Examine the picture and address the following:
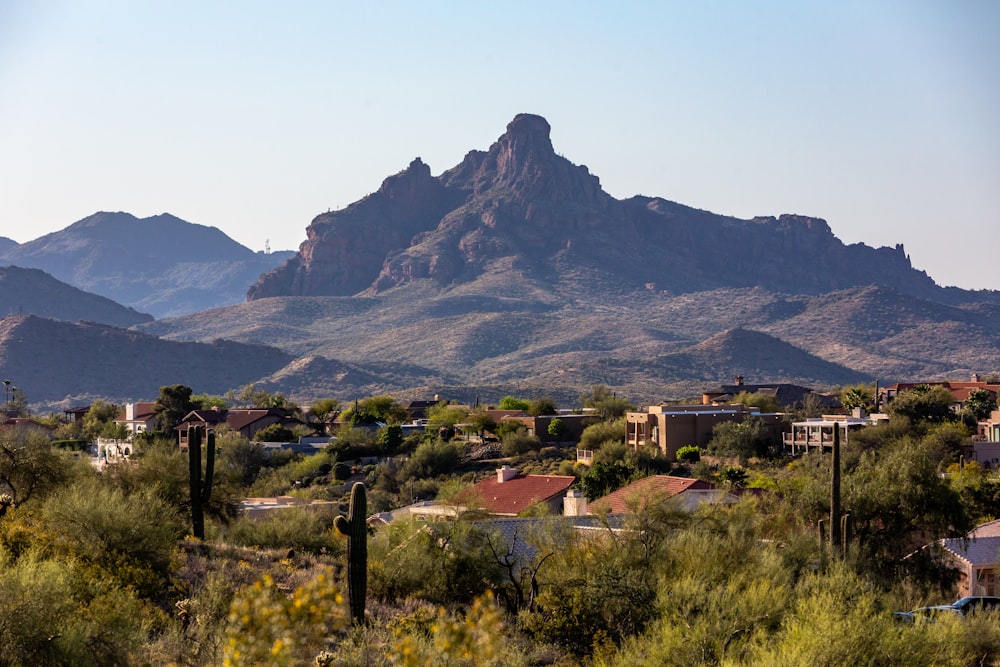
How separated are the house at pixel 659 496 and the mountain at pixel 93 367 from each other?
14528 centimetres

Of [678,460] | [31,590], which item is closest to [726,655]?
[31,590]

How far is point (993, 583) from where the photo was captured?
35469 mm

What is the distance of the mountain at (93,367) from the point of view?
602 ft

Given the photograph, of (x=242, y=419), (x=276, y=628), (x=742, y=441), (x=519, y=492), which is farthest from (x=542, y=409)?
(x=276, y=628)

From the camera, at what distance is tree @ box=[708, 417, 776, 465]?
68000 mm

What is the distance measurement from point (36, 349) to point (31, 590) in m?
180

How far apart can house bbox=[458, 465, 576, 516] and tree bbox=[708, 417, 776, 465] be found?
1699 centimetres

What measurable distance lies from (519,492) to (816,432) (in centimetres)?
2506

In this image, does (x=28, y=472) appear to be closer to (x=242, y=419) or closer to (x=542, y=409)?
(x=242, y=419)

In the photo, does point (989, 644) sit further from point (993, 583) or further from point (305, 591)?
point (305, 591)

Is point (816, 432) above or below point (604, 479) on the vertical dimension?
above

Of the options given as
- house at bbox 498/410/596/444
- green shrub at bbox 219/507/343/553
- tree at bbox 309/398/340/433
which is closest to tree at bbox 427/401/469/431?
house at bbox 498/410/596/444

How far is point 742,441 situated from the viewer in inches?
2699

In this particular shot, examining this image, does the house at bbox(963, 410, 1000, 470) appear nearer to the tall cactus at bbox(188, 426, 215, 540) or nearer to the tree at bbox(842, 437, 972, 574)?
the tree at bbox(842, 437, 972, 574)
